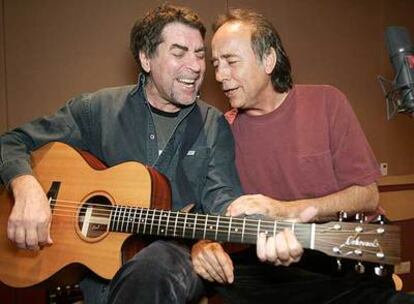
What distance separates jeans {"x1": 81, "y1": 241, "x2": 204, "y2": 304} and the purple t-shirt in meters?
0.52

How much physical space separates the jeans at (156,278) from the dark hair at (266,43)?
82 cm

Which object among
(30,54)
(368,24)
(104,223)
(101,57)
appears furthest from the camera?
(368,24)

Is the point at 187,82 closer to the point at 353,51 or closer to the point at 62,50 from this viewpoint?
the point at 62,50

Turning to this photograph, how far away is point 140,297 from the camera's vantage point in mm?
1014

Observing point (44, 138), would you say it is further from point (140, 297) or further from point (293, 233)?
point (293, 233)

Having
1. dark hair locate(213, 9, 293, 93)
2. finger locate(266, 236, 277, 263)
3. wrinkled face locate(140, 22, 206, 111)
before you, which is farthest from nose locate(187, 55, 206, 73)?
finger locate(266, 236, 277, 263)

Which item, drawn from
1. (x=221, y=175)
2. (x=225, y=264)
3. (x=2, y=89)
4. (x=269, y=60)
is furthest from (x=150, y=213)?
(x=2, y=89)

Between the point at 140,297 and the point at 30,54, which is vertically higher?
the point at 30,54

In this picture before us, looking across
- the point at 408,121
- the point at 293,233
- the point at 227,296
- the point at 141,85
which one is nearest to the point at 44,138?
the point at 141,85

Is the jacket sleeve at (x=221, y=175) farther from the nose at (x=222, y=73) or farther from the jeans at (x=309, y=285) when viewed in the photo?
the jeans at (x=309, y=285)

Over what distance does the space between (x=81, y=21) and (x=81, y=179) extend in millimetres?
907

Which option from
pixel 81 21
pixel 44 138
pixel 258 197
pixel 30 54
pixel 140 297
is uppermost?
pixel 81 21

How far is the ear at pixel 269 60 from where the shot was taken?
1.68 m

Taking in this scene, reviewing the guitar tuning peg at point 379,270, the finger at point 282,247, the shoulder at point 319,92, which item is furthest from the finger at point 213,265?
the shoulder at point 319,92
